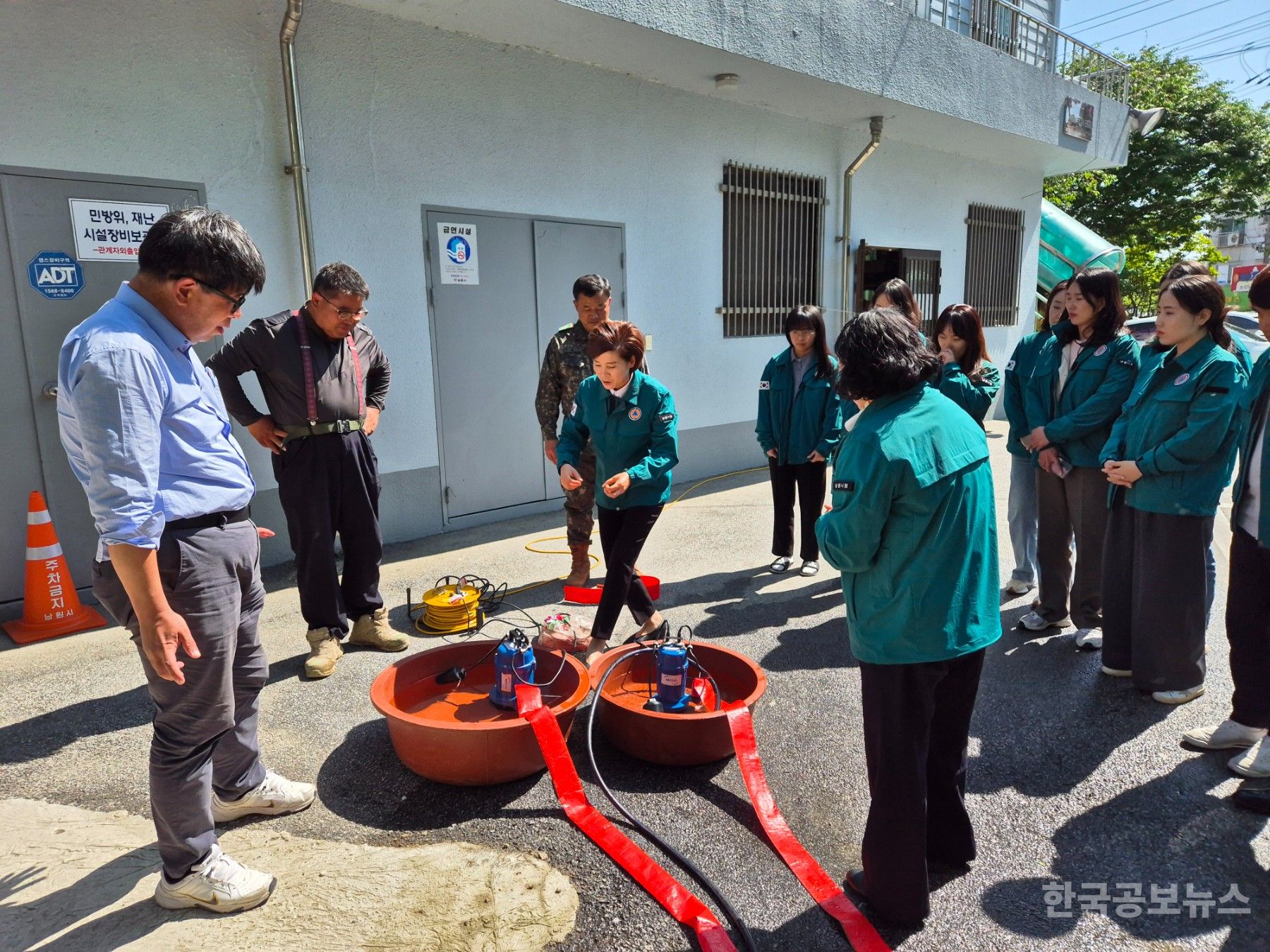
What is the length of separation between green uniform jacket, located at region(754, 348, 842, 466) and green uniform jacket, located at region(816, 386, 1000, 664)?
9.58 feet

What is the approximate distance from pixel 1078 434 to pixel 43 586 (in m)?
5.61

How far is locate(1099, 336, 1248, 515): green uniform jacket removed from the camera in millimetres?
3295

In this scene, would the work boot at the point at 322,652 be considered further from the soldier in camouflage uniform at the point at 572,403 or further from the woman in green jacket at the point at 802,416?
the woman in green jacket at the point at 802,416

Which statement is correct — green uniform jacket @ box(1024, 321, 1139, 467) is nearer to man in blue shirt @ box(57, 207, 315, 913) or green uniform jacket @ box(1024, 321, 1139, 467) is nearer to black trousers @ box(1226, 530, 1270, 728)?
black trousers @ box(1226, 530, 1270, 728)

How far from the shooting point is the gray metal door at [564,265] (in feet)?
22.5

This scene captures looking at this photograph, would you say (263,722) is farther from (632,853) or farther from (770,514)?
(770,514)

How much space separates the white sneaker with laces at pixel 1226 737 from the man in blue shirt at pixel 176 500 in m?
3.53

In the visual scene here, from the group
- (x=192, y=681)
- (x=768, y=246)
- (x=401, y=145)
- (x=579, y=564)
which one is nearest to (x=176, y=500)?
(x=192, y=681)

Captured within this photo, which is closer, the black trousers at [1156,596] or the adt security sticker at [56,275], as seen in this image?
the black trousers at [1156,596]

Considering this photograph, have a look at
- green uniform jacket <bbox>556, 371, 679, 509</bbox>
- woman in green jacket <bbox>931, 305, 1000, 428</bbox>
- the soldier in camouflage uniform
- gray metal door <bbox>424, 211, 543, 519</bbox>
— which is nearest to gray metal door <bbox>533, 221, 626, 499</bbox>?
gray metal door <bbox>424, 211, 543, 519</bbox>

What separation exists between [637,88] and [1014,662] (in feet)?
19.5

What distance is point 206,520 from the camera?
2.30 m

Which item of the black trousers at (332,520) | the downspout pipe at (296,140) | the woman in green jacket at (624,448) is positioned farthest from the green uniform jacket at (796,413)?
the downspout pipe at (296,140)

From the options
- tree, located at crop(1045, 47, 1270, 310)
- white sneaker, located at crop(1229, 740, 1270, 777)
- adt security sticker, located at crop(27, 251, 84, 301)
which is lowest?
white sneaker, located at crop(1229, 740, 1270, 777)
